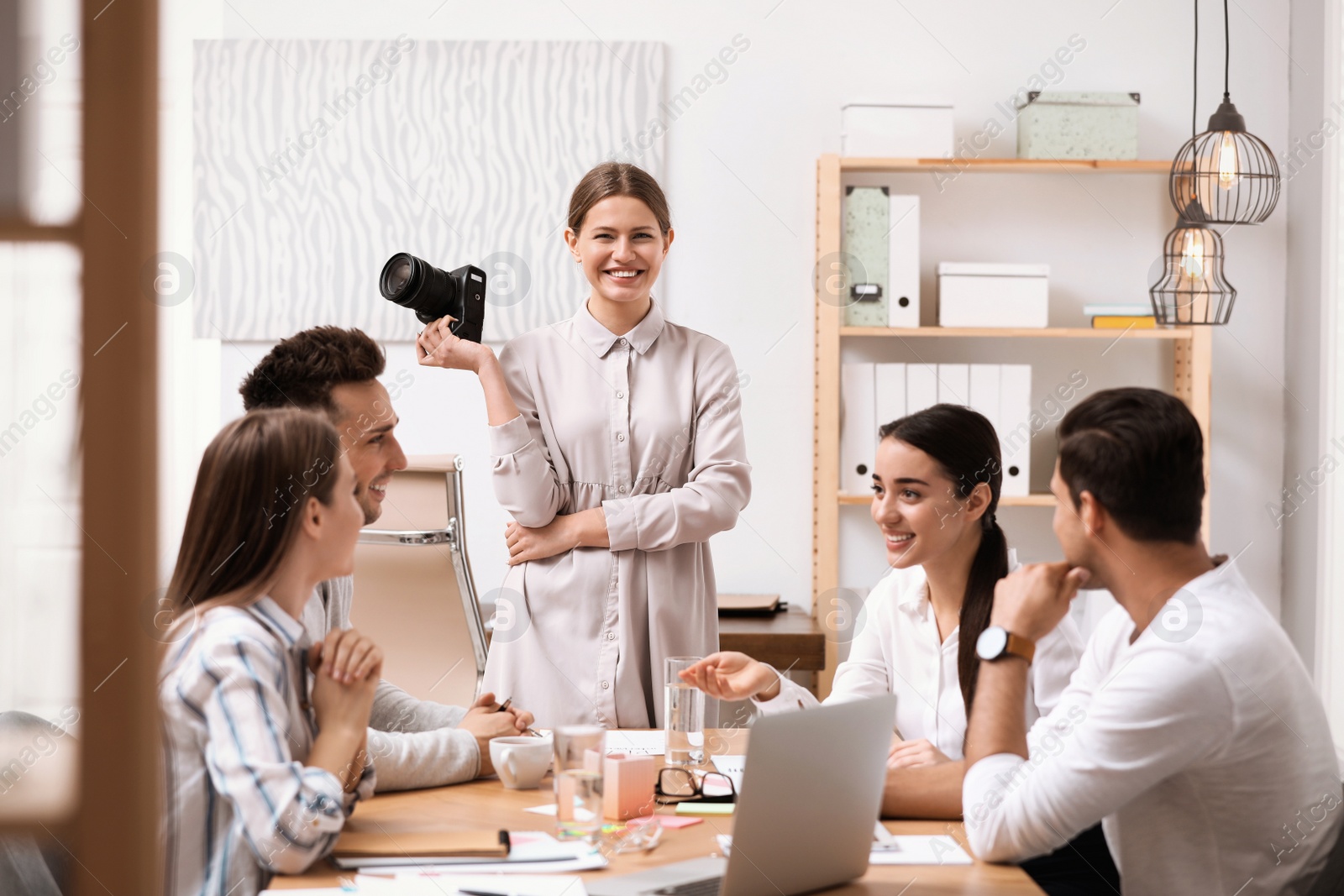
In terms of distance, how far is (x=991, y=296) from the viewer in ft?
10.1

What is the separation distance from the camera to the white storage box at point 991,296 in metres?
3.08

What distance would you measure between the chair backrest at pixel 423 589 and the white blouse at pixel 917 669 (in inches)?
32.2

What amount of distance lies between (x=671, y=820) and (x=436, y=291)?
116 cm

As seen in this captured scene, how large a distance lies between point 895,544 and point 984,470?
0.18 meters

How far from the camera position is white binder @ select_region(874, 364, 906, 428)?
309cm

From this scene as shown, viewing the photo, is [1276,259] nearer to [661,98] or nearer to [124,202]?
[661,98]

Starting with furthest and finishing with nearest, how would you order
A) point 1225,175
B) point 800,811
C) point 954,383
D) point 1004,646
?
point 954,383
point 1225,175
point 1004,646
point 800,811

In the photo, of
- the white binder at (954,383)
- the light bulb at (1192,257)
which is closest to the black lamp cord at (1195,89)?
the light bulb at (1192,257)

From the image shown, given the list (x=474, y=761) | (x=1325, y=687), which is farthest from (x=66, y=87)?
(x=1325, y=687)

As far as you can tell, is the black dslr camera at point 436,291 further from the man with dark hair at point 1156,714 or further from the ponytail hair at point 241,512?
the man with dark hair at point 1156,714

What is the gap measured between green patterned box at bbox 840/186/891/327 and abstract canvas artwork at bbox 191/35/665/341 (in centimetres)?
60

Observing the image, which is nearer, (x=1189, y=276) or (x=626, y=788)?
(x=626, y=788)

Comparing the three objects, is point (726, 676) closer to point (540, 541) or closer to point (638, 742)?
point (638, 742)

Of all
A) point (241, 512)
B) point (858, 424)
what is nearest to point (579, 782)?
point (241, 512)
